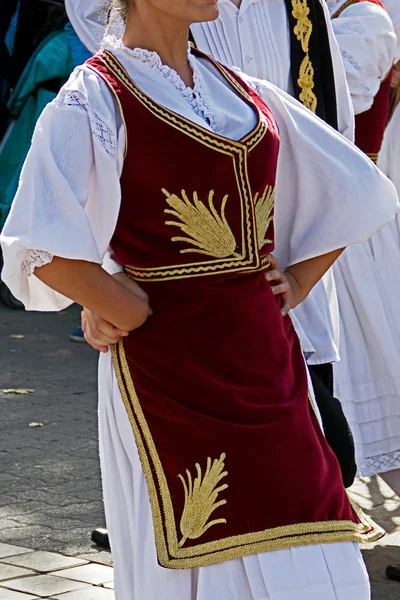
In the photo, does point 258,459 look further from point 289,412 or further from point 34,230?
point 34,230

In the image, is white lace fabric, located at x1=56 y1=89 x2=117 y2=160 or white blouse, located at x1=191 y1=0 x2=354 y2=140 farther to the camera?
white blouse, located at x1=191 y1=0 x2=354 y2=140

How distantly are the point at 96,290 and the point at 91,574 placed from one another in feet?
6.06

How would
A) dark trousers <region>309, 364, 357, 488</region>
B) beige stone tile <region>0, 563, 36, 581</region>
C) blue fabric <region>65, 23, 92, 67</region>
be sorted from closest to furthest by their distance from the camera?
dark trousers <region>309, 364, 357, 488</region> < beige stone tile <region>0, 563, 36, 581</region> < blue fabric <region>65, 23, 92, 67</region>

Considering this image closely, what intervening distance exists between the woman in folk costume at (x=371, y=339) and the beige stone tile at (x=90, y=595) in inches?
38.4

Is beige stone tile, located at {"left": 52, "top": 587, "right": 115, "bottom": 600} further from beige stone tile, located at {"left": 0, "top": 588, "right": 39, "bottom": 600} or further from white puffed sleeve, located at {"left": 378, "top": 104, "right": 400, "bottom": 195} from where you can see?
white puffed sleeve, located at {"left": 378, "top": 104, "right": 400, "bottom": 195}

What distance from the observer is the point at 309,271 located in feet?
9.27

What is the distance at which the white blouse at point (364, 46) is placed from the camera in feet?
13.3

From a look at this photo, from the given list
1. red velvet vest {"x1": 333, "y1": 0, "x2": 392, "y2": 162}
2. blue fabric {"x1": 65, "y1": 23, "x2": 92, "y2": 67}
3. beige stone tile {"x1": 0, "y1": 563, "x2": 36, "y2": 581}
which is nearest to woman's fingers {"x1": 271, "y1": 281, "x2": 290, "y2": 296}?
red velvet vest {"x1": 333, "y1": 0, "x2": 392, "y2": 162}

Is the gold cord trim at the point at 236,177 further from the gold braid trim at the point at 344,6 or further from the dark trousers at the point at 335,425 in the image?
the gold braid trim at the point at 344,6

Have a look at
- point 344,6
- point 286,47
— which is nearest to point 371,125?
point 344,6

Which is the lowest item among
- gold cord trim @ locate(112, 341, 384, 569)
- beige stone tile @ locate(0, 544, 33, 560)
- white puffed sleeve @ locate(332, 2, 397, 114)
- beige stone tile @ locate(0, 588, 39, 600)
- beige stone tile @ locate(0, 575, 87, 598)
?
beige stone tile @ locate(0, 544, 33, 560)

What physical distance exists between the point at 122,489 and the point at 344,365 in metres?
1.88

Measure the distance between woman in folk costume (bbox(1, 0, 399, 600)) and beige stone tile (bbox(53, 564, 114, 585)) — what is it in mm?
1447

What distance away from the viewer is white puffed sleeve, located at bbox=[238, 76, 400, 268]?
9.11ft
